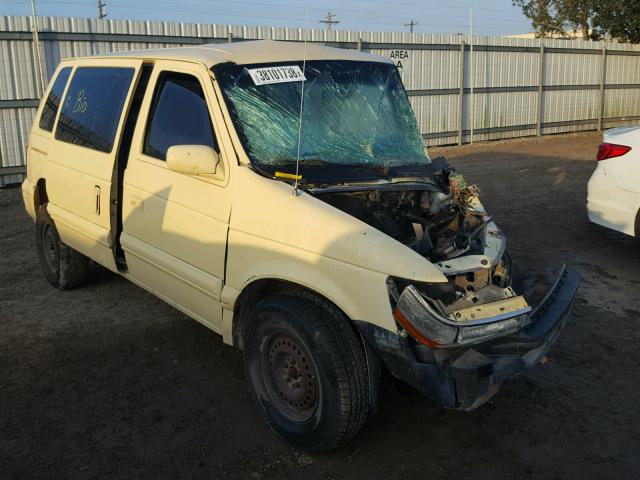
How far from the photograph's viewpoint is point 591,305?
18.1 ft

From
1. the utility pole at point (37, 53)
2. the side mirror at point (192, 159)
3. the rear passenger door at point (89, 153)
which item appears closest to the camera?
the side mirror at point (192, 159)

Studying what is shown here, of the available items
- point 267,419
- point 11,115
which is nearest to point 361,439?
point 267,419

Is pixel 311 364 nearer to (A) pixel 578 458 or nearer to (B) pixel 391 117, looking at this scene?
(A) pixel 578 458

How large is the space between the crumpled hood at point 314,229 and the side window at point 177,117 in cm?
52

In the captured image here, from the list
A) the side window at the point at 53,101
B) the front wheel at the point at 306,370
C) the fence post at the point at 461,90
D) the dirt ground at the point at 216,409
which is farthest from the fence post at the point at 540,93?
the front wheel at the point at 306,370

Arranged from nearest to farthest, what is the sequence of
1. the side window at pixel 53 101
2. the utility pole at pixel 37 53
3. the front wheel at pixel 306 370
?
the front wheel at pixel 306 370 → the side window at pixel 53 101 → the utility pole at pixel 37 53

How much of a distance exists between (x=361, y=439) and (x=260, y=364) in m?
0.70

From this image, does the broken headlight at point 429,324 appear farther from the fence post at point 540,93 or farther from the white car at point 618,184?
the fence post at point 540,93

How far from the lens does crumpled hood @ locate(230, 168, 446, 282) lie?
3.01m

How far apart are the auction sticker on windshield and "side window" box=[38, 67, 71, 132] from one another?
2.46 meters

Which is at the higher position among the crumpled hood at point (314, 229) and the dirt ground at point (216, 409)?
the crumpled hood at point (314, 229)

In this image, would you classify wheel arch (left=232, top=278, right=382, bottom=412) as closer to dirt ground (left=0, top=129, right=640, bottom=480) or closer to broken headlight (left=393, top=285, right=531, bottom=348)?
broken headlight (left=393, top=285, right=531, bottom=348)

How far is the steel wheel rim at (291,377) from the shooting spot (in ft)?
11.0

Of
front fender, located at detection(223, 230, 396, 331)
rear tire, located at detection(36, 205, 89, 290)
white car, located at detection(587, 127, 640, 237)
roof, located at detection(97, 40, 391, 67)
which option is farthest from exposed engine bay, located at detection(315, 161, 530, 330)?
rear tire, located at detection(36, 205, 89, 290)
